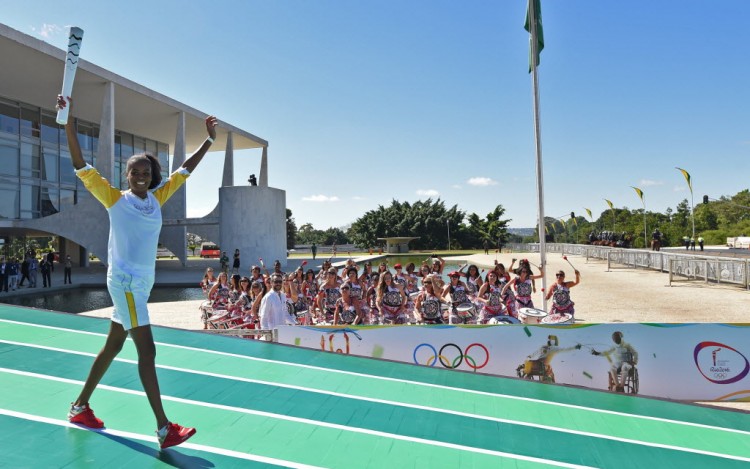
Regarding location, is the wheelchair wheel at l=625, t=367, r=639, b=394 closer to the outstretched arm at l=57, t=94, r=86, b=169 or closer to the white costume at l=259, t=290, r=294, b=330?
the white costume at l=259, t=290, r=294, b=330

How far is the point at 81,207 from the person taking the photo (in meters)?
30.2

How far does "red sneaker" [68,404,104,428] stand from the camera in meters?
3.10

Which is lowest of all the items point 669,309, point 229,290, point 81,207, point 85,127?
point 669,309

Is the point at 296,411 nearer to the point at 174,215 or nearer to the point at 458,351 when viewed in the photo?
the point at 458,351

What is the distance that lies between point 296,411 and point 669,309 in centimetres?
1335

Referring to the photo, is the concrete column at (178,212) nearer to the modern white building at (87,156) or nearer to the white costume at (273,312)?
the modern white building at (87,156)

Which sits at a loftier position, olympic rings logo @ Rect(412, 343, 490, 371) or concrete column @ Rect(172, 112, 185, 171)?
concrete column @ Rect(172, 112, 185, 171)

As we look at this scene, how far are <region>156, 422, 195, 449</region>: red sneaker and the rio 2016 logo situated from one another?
649 cm

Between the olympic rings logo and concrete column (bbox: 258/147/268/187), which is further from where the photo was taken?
concrete column (bbox: 258/147/268/187)

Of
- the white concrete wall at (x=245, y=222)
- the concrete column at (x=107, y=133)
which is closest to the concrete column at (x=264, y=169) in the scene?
the white concrete wall at (x=245, y=222)

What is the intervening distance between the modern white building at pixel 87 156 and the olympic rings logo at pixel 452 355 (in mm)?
26501

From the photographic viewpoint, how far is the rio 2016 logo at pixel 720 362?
20.9 feet

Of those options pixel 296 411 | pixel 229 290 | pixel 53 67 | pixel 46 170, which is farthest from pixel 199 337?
pixel 46 170

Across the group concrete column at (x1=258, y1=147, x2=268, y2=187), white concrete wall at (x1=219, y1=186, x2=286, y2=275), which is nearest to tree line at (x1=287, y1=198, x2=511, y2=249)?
concrete column at (x1=258, y1=147, x2=268, y2=187)
